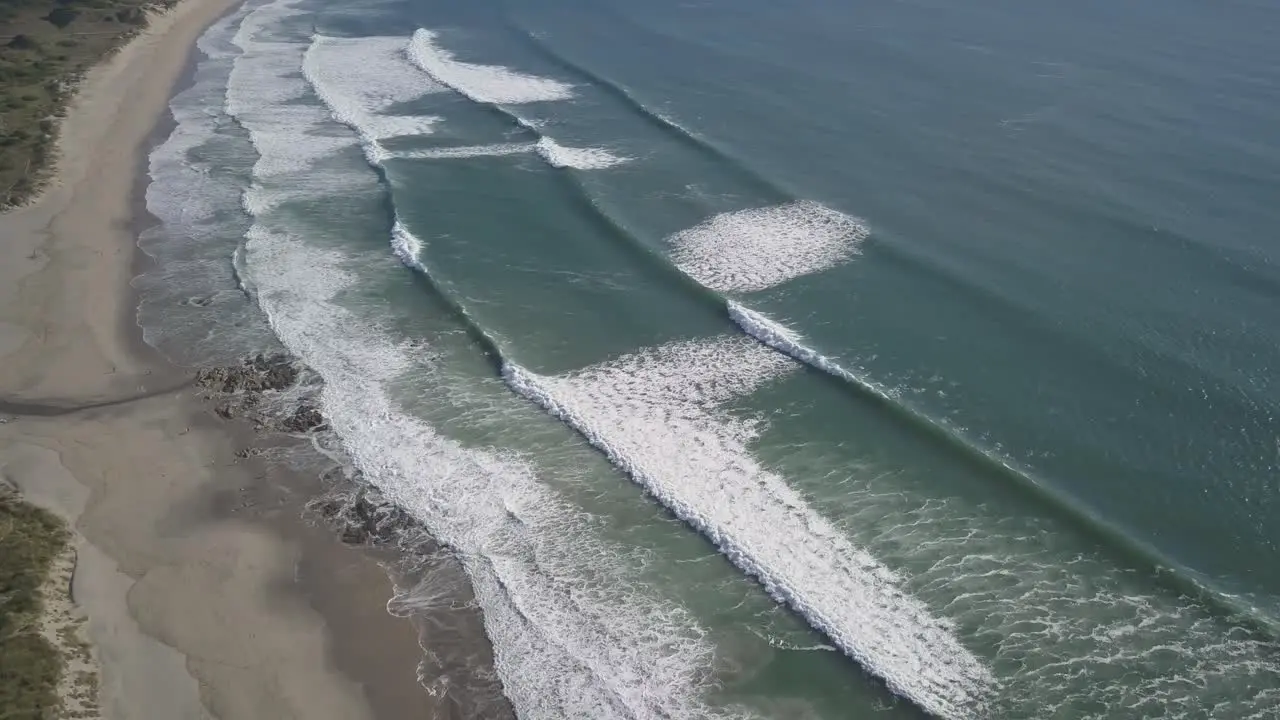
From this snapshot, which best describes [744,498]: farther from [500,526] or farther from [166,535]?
[166,535]

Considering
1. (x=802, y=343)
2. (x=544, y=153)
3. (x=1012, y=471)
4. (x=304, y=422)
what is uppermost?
(x=544, y=153)

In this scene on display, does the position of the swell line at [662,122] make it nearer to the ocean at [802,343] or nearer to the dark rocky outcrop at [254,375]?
the ocean at [802,343]

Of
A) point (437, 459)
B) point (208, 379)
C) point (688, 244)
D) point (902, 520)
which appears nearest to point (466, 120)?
point (688, 244)

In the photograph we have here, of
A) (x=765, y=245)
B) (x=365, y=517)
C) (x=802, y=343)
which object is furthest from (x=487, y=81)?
(x=365, y=517)

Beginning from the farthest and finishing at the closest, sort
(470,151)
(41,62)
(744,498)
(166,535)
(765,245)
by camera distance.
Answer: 1. (41,62)
2. (470,151)
3. (765,245)
4. (744,498)
5. (166,535)

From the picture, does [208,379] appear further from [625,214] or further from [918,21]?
[918,21]

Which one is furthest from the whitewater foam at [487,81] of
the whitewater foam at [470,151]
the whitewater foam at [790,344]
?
the whitewater foam at [790,344]

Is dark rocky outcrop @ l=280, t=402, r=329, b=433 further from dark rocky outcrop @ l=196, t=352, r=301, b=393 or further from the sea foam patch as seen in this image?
the sea foam patch
